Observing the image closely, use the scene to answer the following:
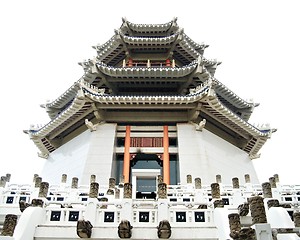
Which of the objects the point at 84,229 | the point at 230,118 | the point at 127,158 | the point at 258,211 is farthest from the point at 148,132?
the point at 258,211

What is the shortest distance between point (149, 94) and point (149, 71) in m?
1.83

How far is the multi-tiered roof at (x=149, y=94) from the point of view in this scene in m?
19.2

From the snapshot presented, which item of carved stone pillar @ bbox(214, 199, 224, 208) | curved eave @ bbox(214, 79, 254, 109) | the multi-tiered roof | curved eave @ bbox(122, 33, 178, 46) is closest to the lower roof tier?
the multi-tiered roof

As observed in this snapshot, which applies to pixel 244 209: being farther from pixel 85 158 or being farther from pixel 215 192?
pixel 85 158

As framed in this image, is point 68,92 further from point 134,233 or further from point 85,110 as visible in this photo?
point 134,233

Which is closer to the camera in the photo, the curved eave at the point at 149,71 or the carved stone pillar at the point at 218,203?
the carved stone pillar at the point at 218,203

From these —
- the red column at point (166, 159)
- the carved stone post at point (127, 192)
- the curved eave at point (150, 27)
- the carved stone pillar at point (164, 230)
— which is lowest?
the carved stone pillar at point (164, 230)

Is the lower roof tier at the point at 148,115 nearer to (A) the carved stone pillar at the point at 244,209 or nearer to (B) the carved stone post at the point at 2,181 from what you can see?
(B) the carved stone post at the point at 2,181

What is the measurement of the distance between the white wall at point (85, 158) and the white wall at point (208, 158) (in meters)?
4.40

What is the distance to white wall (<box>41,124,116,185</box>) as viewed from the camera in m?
17.4

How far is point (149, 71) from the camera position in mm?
20688

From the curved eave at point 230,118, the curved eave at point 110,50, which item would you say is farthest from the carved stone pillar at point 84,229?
the curved eave at point 110,50

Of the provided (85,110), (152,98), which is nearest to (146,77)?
(152,98)

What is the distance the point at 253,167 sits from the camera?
21844 millimetres
